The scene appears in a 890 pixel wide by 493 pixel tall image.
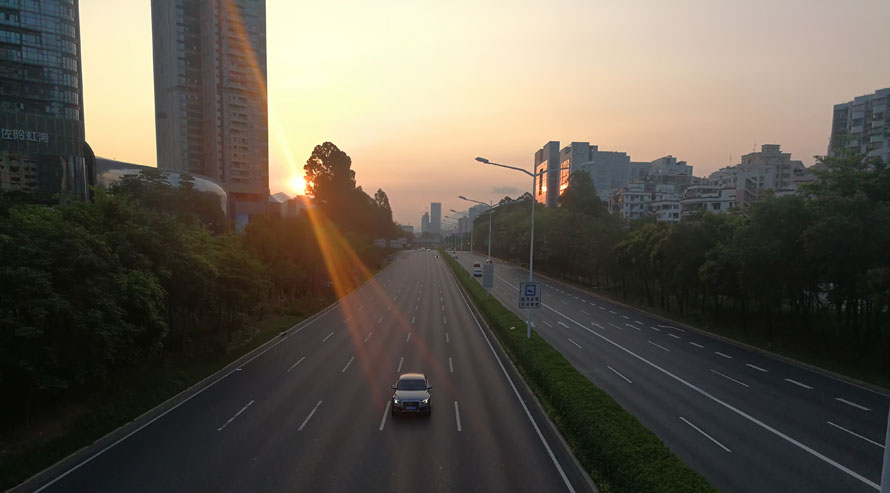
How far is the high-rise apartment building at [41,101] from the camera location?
33.9m

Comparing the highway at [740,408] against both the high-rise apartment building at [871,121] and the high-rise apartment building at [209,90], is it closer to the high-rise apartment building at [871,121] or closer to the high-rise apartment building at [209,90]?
the high-rise apartment building at [871,121]

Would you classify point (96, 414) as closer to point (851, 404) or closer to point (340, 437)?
point (340, 437)

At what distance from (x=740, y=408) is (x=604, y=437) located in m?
10.4

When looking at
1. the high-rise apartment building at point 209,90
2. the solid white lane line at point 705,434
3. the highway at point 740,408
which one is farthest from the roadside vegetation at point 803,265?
the high-rise apartment building at point 209,90

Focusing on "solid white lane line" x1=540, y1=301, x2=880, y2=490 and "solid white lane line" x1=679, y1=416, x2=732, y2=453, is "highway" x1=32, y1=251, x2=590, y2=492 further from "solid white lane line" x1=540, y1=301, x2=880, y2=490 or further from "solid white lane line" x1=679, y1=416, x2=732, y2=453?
"solid white lane line" x1=540, y1=301, x2=880, y2=490

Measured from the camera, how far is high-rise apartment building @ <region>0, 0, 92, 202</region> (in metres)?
33.9

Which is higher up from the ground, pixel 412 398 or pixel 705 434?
pixel 412 398

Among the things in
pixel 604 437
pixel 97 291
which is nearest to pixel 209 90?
pixel 97 291

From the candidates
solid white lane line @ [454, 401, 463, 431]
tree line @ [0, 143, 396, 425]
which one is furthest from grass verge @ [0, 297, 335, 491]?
solid white lane line @ [454, 401, 463, 431]

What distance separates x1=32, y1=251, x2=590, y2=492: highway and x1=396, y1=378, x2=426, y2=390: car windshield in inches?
43.9

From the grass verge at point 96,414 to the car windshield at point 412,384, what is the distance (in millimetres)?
10563

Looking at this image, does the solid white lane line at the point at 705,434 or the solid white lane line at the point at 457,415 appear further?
the solid white lane line at the point at 457,415

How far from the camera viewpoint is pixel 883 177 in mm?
28062

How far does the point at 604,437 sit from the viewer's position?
→ 1270cm
